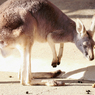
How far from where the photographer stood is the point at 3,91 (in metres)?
4.21

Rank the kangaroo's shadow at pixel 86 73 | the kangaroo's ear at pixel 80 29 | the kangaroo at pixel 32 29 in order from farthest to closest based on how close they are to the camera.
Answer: the kangaroo's shadow at pixel 86 73 → the kangaroo's ear at pixel 80 29 → the kangaroo at pixel 32 29

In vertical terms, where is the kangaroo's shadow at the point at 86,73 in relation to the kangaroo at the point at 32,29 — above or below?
below

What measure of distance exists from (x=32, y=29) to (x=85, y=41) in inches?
39.6

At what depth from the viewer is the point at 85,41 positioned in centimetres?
473

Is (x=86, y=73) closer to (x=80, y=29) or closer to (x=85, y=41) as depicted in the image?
(x=85, y=41)

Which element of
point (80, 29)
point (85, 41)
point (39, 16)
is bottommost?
point (85, 41)

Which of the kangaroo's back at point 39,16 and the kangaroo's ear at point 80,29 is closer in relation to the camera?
the kangaroo's back at point 39,16

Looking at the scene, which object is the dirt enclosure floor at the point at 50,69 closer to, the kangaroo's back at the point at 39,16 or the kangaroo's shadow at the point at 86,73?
the kangaroo's shadow at the point at 86,73

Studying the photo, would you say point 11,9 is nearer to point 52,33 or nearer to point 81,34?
→ point 52,33

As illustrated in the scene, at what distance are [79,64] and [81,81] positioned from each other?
0.69m

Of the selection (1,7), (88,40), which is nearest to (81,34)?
(88,40)

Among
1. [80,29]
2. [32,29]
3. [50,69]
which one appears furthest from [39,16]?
[50,69]

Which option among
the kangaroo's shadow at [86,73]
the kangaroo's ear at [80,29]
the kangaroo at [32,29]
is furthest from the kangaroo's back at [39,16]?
the kangaroo's shadow at [86,73]

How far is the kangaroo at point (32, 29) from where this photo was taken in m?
4.44
